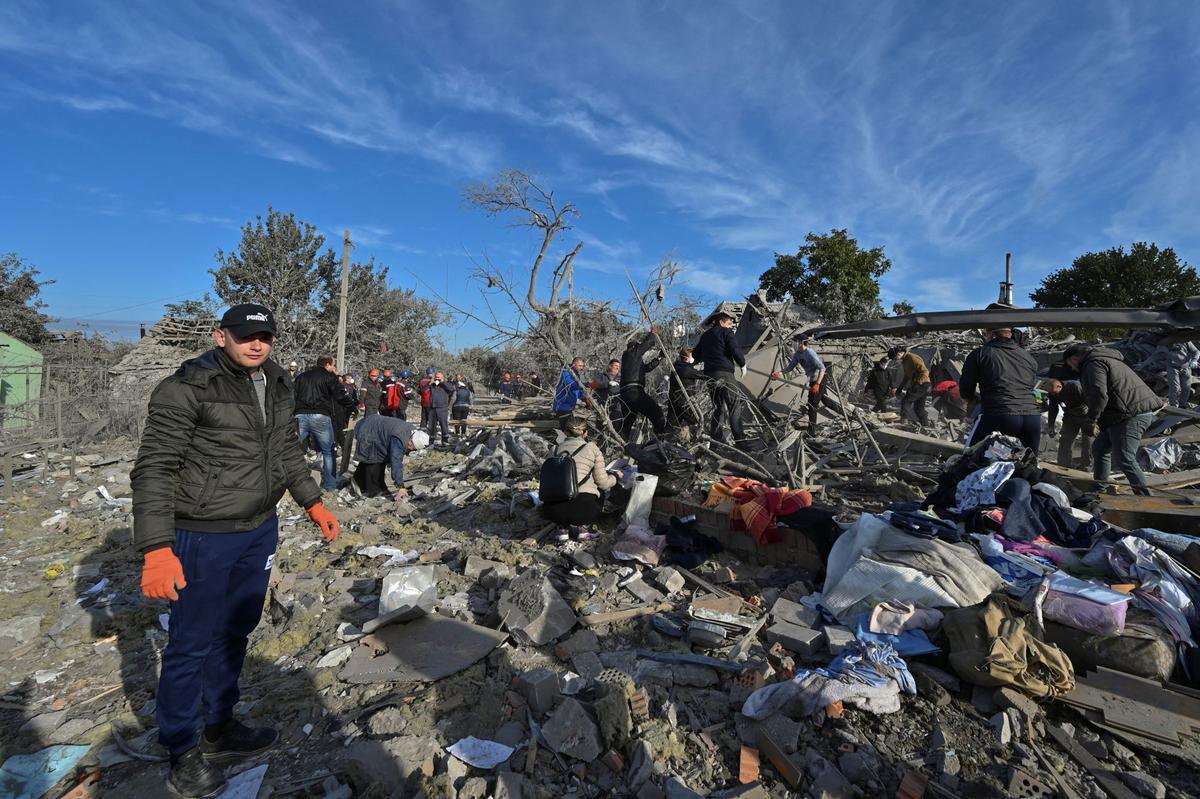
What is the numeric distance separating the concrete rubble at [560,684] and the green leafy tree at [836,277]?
17.8 meters

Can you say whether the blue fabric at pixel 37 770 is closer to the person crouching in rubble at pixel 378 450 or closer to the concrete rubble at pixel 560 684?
the concrete rubble at pixel 560 684

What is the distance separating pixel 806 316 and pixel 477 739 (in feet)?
68.5

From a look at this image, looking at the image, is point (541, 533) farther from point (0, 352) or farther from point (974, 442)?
point (0, 352)

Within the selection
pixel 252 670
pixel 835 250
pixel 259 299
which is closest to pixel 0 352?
pixel 259 299

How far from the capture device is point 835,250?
22.2m

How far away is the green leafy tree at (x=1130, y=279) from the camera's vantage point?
23484 millimetres

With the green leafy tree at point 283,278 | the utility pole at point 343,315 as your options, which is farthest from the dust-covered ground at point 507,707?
the green leafy tree at point 283,278

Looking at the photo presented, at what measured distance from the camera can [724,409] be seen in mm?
6504

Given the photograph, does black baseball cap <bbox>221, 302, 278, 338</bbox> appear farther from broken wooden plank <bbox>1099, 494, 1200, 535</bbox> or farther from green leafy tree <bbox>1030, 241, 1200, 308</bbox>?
green leafy tree <bbox>1030, 241, 1200, 308</bbox>

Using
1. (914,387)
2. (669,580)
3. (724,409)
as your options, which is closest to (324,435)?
(724,409)

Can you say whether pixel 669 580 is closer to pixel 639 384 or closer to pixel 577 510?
pixel 577 510

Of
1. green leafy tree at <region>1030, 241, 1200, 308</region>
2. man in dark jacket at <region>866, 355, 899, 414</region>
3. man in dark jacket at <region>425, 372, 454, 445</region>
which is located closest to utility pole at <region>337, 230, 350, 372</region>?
man in dark jacket at <region>425, 372, 454, 445</region>

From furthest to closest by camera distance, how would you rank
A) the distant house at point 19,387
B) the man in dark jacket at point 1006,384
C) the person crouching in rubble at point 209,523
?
the distant house at point 19,387, the man in dark jacket at point 1006,384, the person crouching in rubble at point 209,523

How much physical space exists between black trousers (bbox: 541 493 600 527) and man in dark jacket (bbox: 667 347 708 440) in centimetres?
183
